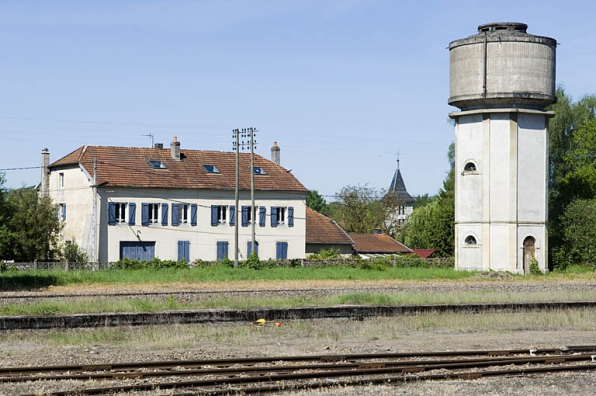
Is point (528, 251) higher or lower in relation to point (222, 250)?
higher

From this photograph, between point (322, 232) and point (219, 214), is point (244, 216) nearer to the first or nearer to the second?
point (219, 214)

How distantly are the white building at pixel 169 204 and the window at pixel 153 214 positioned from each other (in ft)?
0.19

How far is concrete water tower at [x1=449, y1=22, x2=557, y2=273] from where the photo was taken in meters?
43.7

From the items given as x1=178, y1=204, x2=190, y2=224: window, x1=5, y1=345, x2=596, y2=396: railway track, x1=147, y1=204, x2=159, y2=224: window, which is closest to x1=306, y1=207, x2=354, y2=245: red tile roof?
x1=178, y1=204, x2=190, y2=224: window

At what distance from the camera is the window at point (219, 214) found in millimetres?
54344

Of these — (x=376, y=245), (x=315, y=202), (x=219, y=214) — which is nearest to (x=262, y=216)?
(x=219, y=214)

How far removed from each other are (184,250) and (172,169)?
519 centimetres

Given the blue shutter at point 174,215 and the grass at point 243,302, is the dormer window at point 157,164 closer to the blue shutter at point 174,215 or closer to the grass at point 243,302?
the blue shutter at point 174,215

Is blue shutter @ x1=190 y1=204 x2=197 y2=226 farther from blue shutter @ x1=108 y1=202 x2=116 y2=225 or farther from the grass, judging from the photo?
the grass

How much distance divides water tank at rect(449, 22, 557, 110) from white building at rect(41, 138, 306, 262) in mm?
14059

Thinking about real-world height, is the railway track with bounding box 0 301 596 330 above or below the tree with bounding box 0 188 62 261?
below

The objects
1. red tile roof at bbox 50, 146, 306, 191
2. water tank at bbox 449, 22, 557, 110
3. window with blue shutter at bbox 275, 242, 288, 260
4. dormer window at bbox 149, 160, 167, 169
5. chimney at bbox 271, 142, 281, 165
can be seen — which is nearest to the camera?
water tank at bbox 449, 22, 557, 110

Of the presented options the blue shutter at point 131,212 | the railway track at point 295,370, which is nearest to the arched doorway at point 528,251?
the blue shutter at point 131,212

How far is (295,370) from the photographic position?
45.4ft
